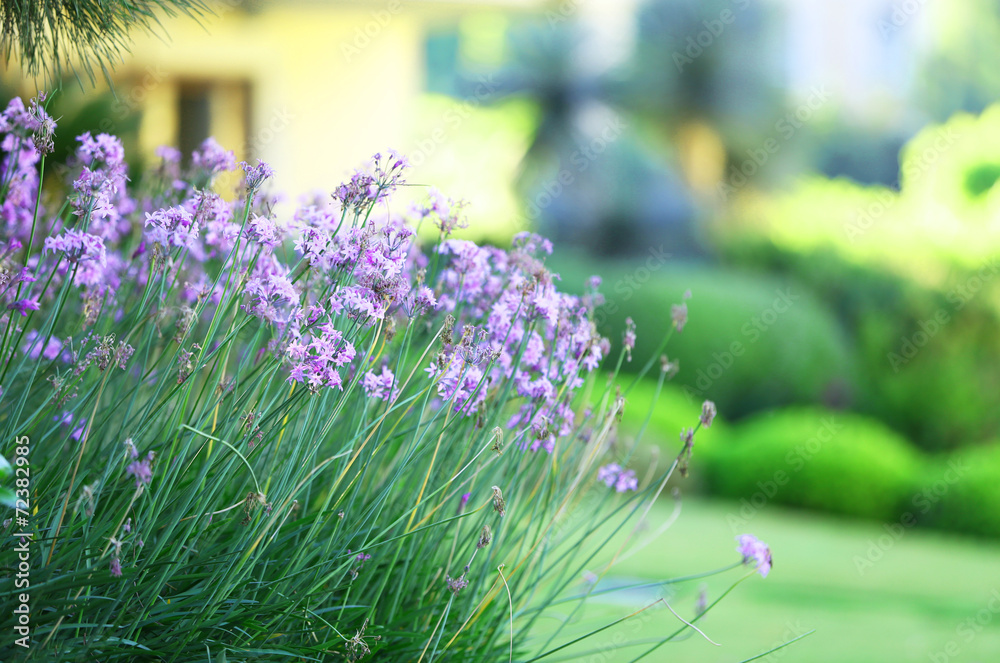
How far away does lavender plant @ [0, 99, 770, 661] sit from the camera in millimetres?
1543

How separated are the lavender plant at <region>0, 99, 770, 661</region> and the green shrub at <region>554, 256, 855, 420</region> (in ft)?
23.2

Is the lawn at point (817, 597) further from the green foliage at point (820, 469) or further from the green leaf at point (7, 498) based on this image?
the green leaf at point (7, 498)

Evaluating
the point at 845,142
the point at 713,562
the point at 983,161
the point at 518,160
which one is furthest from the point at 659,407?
the point at 845,142

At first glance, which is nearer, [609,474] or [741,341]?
[609,474]

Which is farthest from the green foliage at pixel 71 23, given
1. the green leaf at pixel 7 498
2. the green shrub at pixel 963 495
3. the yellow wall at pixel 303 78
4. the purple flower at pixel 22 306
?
the yellow wall at pixel 303 78

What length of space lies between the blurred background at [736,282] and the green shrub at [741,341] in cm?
2

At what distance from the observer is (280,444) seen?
1.83m

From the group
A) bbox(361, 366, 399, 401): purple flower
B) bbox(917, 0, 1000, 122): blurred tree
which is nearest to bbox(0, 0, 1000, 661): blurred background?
bbox(361, 366, 399, 401): purple flower

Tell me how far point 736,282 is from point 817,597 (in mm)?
6587

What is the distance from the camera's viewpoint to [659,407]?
8445 millimetres

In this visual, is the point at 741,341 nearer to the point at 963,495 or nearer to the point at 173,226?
the point at 963,495

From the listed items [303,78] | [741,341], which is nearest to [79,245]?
[303,78]

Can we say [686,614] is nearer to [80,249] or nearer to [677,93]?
[80,249]

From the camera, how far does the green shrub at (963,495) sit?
22.0ft
